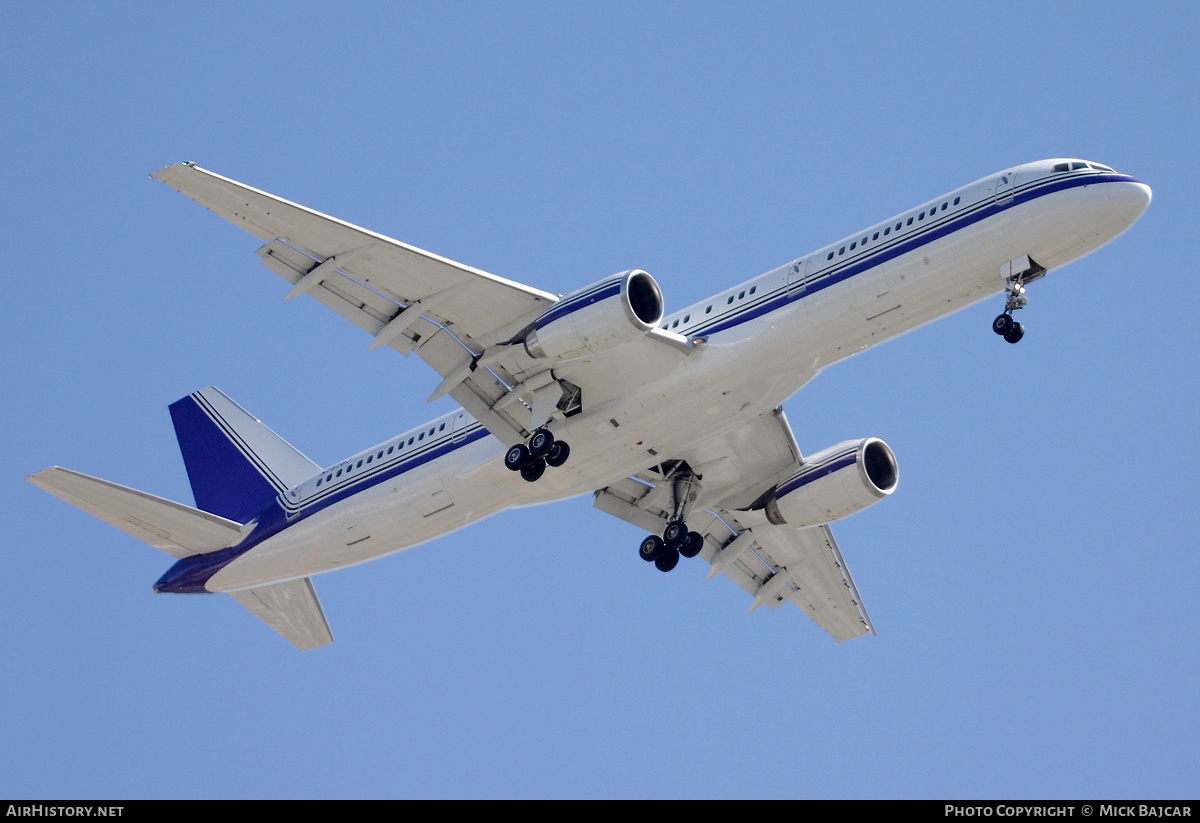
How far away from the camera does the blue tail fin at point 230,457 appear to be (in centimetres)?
3262

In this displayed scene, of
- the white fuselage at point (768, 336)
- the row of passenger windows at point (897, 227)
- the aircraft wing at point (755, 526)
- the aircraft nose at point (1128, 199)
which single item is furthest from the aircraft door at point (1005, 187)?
the aircraft wing at point (755, 526)

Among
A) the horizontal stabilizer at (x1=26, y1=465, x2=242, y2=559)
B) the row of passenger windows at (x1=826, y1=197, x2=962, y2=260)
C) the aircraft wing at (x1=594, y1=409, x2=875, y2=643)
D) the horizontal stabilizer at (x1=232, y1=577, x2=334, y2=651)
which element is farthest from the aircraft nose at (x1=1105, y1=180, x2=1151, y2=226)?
the horizontal stabilizer at (x1=26, y1=465, x2=242, y2=559)

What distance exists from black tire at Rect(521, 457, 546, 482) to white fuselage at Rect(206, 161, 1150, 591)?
0.57 m

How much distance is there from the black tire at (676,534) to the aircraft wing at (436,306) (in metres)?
5.14

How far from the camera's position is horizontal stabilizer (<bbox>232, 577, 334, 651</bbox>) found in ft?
107

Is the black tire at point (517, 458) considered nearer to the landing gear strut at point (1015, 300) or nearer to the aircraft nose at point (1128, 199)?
the landing gear strut at point (1015, 300)

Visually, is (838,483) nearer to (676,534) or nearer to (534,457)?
(676,534)

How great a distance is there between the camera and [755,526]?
33.6m

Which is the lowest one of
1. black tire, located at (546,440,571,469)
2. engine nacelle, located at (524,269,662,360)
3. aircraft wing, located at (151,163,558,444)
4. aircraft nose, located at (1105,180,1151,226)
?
black tire, located at (546,440,571,469)

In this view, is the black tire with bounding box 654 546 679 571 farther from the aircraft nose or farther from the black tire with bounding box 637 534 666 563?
Answer: the aircraft nose
